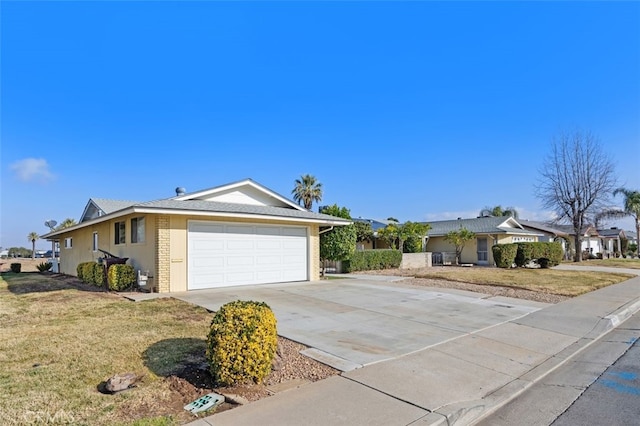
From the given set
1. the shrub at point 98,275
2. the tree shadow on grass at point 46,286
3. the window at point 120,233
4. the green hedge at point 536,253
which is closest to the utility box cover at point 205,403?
the tree shadow on grass at point 46,286

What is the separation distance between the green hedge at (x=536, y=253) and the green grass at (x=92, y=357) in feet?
72.2

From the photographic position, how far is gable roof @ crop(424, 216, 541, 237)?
29847 mm

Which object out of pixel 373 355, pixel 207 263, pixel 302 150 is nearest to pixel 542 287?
pixel 373 355

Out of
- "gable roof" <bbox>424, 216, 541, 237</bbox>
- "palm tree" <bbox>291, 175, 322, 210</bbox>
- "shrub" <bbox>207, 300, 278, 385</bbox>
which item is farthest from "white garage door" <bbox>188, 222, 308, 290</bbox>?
"palm tree" <bbox>291, 175, 322, 210</bbox>

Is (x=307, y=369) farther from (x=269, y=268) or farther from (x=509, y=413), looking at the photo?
(x=269, y=268)

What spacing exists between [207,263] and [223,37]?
7.85 meters

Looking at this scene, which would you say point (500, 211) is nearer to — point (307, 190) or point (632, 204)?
point (632, 204)

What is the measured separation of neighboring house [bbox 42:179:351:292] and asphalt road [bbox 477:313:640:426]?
32.7 ft

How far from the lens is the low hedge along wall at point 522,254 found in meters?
23.5

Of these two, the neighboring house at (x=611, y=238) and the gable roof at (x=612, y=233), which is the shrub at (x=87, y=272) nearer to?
the neighboring house at (x=611, y=238)

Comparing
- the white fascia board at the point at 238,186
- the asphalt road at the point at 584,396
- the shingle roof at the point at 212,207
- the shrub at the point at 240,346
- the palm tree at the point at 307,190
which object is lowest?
the asphalt road at the point at 584,396

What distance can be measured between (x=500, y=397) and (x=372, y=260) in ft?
61.6

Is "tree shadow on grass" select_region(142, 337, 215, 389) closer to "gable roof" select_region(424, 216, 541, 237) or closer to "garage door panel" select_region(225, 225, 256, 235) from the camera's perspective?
"garage door panel" select_region(225, 225, 256, 235)

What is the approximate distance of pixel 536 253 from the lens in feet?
78.6
